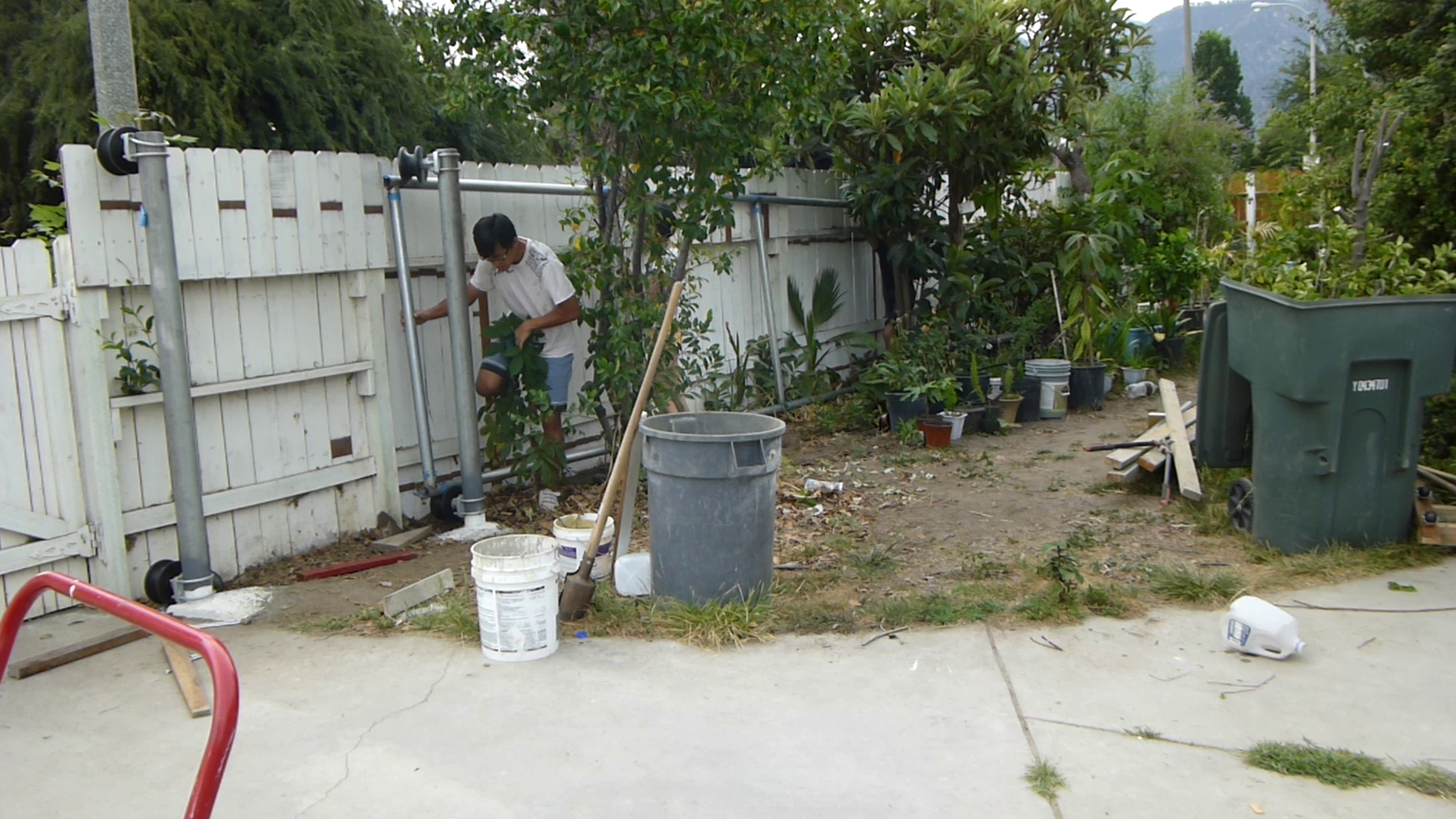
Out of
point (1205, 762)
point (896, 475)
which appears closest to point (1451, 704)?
point (1205, 762)

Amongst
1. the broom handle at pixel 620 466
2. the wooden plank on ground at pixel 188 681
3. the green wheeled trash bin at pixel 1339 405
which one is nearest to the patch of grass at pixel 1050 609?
the green wheeled trash bin at pixel 1339 405

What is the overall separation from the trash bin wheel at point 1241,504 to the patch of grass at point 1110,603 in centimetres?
129

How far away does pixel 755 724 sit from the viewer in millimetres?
4113

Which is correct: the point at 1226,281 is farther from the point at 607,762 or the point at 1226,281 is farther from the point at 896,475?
the point at 607,762

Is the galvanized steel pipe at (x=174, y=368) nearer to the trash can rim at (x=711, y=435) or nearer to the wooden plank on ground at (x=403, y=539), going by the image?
the wooden plank on ground at (x=403, y=539)

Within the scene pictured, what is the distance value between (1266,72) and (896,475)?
205 meters

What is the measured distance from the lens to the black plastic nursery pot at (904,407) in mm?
9180

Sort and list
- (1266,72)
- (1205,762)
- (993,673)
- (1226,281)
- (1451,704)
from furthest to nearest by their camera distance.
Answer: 1. (1266,72)
2. (1226,281)
3. (993,673)
4. (1451,704)
5. (1205,762)

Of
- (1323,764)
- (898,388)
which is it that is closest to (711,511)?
(1323,764)

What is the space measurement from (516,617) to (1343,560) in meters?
3.89

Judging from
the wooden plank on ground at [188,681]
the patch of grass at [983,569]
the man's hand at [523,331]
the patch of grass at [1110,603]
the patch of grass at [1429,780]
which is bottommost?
the patch of grass at [1429,780]

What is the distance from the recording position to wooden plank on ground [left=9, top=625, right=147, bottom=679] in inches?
179

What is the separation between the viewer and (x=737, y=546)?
5.07m

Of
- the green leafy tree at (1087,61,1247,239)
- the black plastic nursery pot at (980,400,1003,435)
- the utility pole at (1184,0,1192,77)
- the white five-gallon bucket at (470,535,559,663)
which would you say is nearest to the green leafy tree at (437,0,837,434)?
the white five-gallon bucket at (470,535,559,663)
